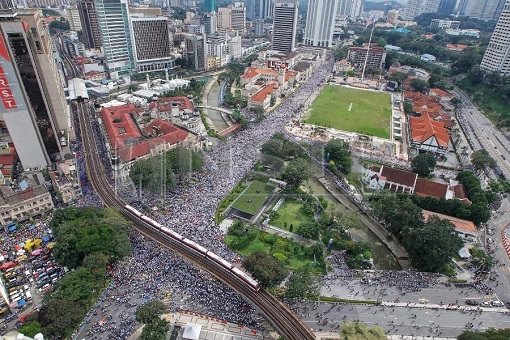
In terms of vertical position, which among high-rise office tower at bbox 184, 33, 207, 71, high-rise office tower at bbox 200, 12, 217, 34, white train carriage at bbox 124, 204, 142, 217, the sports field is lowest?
the sports field

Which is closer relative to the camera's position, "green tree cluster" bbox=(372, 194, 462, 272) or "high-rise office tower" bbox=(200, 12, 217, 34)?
"green tree cluster" bbox=(372, 194, 462, 272)

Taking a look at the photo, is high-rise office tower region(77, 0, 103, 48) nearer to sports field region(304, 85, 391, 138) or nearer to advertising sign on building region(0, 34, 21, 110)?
advertising sign on building region(0, 34, 21, 110)

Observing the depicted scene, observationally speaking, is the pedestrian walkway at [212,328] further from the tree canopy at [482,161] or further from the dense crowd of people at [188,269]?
the tree canopy at [482,161]

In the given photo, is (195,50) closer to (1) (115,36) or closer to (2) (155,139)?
(1) (115,36)

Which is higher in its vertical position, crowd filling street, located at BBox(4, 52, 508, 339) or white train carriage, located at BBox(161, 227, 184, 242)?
white train carriage, located at BBox(161, 227, 184, 242)

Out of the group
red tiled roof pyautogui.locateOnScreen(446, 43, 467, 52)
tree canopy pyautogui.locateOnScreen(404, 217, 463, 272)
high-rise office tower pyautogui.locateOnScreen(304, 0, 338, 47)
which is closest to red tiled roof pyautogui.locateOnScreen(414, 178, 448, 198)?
tree canopy pyautogui.locateOnScreen(404, 217, 463, 272)

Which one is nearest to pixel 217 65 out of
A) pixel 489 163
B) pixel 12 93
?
pixel 12 93

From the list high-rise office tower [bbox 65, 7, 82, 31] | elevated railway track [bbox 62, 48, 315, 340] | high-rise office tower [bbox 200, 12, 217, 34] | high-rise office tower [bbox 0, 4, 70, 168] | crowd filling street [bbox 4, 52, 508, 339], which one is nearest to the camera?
elevated railway track [bbox 62, 48, 315, 340]
